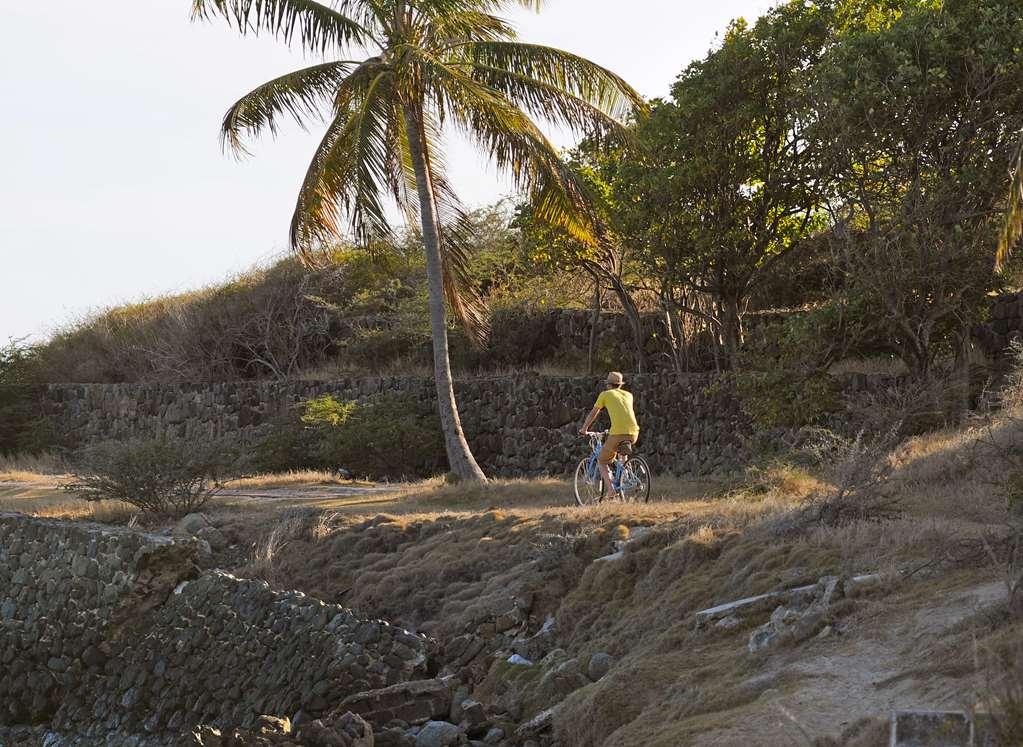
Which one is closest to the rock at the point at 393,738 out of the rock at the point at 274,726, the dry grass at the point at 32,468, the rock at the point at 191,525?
the rock at the point at 274,726

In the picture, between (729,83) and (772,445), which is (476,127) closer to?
(729,83)

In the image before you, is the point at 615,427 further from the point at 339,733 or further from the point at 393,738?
the point at 339,733

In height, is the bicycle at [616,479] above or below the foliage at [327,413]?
below

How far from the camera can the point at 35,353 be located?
38.9 metres

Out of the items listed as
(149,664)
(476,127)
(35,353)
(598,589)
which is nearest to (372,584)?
(149,664)

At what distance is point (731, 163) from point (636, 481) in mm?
8881

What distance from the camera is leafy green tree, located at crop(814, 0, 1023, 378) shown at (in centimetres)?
1903

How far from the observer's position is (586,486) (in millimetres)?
15453

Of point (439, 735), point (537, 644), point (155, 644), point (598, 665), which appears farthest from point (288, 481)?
point (598, 665)

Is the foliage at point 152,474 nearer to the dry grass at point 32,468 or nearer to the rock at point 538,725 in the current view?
the dry grass at point 32,468

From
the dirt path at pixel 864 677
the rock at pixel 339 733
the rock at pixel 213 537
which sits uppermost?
the rock at pixel 213 537

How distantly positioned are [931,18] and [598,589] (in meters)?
12.4

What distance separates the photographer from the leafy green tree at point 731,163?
21.7 m

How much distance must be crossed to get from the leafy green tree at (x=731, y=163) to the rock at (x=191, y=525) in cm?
967
